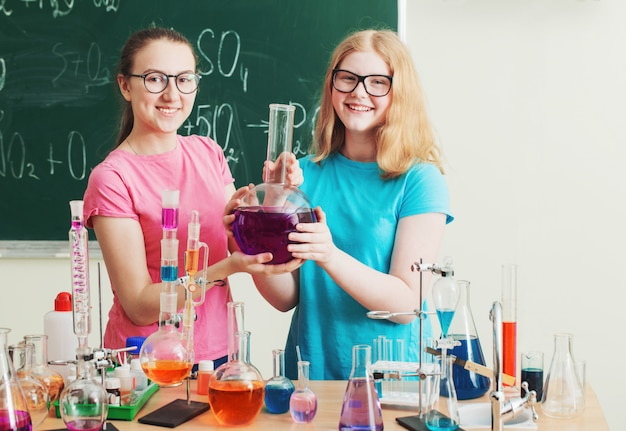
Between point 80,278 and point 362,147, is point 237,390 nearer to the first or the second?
point 80,278

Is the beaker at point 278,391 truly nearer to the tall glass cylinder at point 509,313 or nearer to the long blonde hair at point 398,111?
the tall glass cylinder at point 509,313

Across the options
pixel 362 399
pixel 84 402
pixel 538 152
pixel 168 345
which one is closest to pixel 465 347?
pixel 362 399

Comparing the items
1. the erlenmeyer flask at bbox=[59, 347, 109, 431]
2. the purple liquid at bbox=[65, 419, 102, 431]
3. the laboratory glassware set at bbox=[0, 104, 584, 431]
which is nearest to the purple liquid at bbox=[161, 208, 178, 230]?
the laboratory glassware set at bbox=[0, 104, 584, 431]

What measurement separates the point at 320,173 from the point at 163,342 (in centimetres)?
78

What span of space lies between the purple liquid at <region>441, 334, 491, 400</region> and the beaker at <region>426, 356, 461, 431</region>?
6.7 inches

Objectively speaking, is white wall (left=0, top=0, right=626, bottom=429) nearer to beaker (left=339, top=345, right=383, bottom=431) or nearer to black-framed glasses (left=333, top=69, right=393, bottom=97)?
black-framed glasses (left=333, top=69, right=393, bottom=97)

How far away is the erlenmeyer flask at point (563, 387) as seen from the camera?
155 cm

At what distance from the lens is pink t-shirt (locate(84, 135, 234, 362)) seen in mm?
1884

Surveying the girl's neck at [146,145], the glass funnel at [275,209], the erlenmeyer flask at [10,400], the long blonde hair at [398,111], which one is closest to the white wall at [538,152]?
the long blonde hair at [398,111]

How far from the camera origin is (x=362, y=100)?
192 cm

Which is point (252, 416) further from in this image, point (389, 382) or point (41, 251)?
point (41, 251)

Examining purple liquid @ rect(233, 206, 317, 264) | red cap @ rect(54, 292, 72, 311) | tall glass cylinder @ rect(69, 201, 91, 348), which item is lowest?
red cap @ rect(54, 292, 72, 311)

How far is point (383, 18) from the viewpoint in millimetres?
3025

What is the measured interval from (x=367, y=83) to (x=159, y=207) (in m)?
0.61
